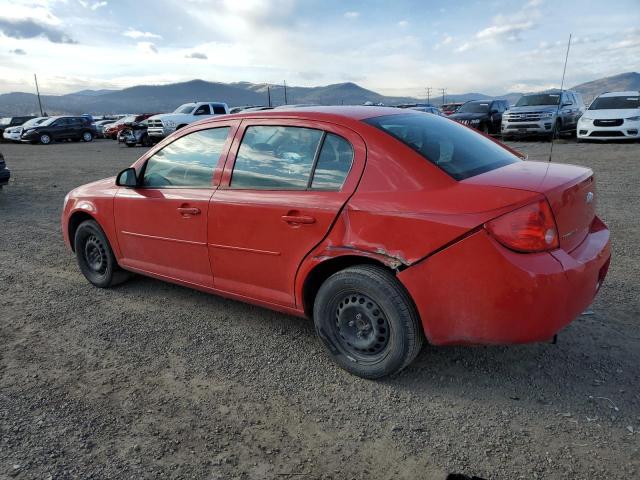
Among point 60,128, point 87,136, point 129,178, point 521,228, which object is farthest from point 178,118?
point 521,228

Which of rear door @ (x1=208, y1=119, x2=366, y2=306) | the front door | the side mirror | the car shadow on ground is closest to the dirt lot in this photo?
the car shadow on ground

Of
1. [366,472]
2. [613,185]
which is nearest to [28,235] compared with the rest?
[366,472]

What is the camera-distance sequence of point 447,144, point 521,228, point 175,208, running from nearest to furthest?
point 521,228 < point 447,144 < point 175,208

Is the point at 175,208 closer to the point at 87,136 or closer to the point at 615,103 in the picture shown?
the point at 615,103

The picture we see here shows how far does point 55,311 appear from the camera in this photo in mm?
4316

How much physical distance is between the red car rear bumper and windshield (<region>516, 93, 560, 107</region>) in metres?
18.1

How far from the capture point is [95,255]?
4828 millimetres

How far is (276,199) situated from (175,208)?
3.30 feet

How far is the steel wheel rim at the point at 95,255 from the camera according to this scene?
470 centimetres

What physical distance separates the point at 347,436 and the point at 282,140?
6.24 ft

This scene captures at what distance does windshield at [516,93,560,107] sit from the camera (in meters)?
18.6

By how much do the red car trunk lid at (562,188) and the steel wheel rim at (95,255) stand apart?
A: 138 inches

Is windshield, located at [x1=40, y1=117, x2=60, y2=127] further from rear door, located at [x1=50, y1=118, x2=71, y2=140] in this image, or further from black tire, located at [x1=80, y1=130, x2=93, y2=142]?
black tire, located at [x1=80, y1=130, x2=93, y2=142]

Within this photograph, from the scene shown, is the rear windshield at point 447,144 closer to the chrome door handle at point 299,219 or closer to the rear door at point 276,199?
the rear door at point 276,199
